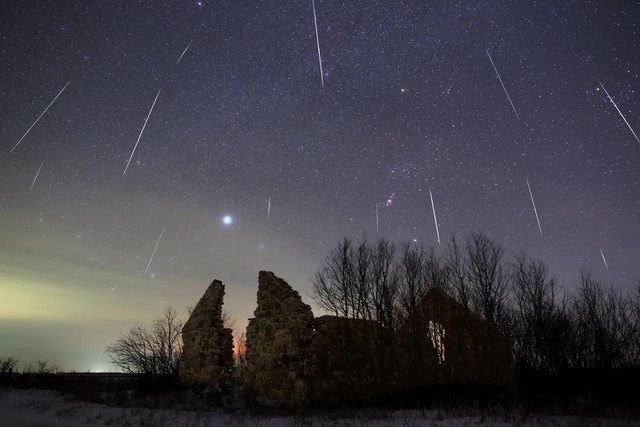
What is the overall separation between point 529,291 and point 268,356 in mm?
21340

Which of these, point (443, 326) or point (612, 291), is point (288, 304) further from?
point (612, 291)

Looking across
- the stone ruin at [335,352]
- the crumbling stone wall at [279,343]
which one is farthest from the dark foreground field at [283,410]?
the stone ruin at [335,352]

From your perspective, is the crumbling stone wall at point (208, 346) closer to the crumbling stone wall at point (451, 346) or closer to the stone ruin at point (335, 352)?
the stone ruin at point (335, 352)

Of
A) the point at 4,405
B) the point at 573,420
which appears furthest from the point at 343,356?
the point at 4,405

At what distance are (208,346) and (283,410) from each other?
20.4 ft

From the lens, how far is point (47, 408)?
35.7 ft

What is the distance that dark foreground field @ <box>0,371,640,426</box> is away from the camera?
882 cm

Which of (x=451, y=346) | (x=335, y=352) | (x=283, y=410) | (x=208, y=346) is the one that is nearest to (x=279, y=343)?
(x=335, y=352)

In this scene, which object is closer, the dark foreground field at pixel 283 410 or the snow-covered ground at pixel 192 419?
the snow-covered ground at pixel 192 419

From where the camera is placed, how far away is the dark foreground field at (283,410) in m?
8.82

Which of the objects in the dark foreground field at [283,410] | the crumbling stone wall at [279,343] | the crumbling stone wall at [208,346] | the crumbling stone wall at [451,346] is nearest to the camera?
the dark foreground field at [283,410]

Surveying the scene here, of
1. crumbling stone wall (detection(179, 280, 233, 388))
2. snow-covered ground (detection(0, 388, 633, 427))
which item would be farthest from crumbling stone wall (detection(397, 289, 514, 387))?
crumbling stone wall (detection(179, 280, 233, 388))

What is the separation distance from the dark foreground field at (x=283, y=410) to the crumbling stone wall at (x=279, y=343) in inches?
29.1

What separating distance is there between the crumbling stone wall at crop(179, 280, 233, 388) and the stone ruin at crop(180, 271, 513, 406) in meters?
0.04
